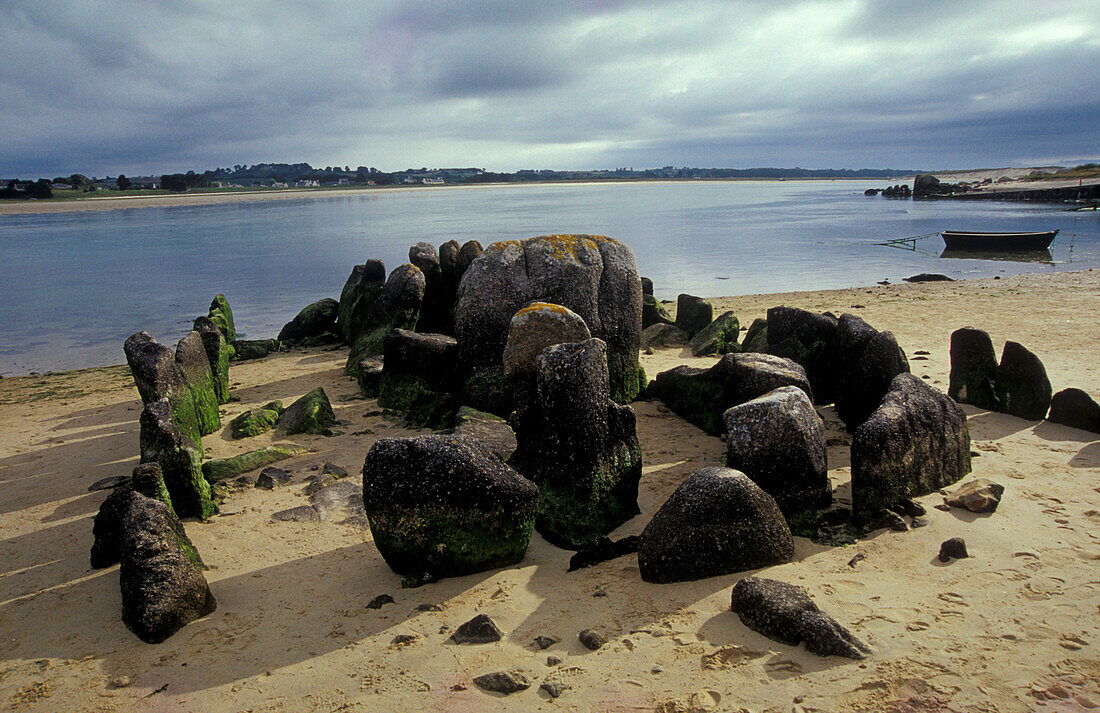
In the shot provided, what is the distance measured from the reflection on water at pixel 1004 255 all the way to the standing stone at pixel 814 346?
985 inches

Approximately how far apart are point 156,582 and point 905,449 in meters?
5.42

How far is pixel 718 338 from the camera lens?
11.5 metres

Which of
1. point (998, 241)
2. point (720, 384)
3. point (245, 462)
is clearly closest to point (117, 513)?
point (245, 462)

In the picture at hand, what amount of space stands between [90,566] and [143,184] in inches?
5145

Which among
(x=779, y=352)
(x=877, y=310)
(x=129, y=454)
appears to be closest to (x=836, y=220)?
(x=877, y=310)

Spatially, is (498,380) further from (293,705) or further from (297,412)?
(293,705)

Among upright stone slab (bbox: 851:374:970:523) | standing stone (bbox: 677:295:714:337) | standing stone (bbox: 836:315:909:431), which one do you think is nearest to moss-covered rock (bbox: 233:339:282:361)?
standing stone (bbox: 677:295:714:337)

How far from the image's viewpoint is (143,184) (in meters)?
116

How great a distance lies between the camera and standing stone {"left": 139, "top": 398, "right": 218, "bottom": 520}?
237 inches

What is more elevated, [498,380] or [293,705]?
[498,380]

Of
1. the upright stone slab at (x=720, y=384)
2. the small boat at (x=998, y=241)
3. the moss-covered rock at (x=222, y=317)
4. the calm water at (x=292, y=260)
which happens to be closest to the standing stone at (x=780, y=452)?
the upright stone slab at (x=720, y=384)

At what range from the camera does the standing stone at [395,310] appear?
11.0 meters

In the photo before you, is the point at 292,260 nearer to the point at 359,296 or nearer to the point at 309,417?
the point at 359,296

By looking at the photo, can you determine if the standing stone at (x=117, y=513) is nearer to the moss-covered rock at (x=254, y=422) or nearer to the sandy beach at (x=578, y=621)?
the sandy beach at (x=578, y=621)
